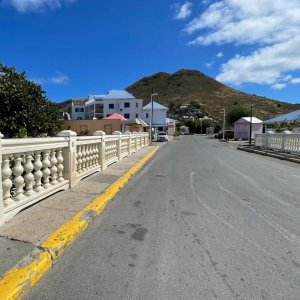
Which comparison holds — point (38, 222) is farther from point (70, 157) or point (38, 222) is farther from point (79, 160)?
point (79, 160)

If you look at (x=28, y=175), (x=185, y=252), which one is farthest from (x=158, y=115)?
(x=185, y=252)

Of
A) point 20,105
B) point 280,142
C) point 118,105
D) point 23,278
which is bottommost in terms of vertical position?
point 23,278

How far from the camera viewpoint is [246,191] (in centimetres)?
736

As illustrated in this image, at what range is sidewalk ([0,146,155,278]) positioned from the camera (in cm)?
334

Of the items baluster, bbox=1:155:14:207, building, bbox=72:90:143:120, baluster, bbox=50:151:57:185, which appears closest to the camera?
baluster, bbox=1:155:14:207

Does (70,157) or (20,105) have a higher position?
(20,105)

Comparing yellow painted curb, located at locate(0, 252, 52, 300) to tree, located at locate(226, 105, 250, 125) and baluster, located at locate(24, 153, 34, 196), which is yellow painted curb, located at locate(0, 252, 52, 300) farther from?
tree, located at locate(226, 105, 250, 125)

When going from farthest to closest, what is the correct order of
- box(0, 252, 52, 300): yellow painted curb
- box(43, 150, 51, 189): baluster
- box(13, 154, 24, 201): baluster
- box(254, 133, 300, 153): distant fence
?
box(254, 133, 300, 153): distant fence
box(43, 150, 51, 189): baluster
box(13, 154, 24, 201): baluster
box(0, 252, 52, 300): yellow painted curb

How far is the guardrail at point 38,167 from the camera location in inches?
166

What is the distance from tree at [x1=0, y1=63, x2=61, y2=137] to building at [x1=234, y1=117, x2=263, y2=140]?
4234 centimetres

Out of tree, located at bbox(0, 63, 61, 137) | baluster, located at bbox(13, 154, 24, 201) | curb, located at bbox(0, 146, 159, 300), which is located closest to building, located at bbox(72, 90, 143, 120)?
tree, located at bbox(0, 63, 61, 137)

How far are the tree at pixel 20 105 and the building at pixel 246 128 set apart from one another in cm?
4234

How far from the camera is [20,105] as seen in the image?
23.2m

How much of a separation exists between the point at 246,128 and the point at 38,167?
2246 inches
